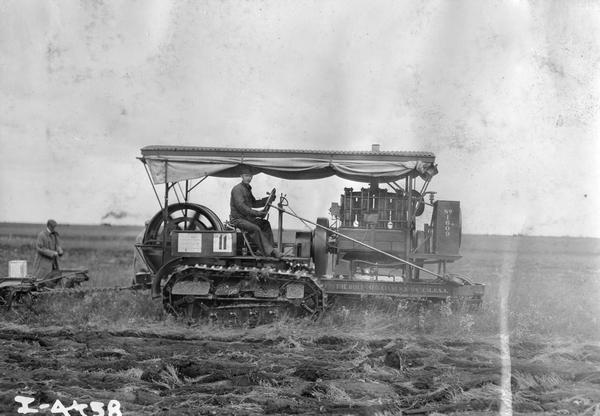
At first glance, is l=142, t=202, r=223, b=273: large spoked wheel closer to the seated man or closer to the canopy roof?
the seated man

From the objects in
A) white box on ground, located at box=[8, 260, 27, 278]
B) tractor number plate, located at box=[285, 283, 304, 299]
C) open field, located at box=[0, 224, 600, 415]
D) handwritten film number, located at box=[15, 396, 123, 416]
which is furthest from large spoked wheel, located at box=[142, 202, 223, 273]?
handwritten film number, located at box=[15, 396, 123, 416]

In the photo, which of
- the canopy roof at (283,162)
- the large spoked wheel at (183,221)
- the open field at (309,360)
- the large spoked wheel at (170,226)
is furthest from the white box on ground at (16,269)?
Result: the canopy roof at (283,162)

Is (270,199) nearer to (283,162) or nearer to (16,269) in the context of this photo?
(283,162)

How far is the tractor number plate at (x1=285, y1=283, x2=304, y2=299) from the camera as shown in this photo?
9.93m

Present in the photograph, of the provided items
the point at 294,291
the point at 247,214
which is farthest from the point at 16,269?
the point at 294,291

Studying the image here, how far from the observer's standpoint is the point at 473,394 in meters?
5.99

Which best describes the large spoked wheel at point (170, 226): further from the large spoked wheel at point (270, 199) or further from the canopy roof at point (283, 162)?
the large spoked wheel at point (270, 199)

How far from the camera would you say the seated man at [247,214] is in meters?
10.4

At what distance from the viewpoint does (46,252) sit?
40.9 ft

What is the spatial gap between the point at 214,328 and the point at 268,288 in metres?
1.16

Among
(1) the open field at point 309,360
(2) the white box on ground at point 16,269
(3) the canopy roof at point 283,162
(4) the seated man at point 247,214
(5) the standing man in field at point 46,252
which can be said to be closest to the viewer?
(1) the open field at point 309,360

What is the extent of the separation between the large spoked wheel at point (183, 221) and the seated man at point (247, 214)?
0.48 m

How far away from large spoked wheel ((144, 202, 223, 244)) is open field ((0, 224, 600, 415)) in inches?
53.6

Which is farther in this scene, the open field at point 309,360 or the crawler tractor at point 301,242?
the crawler tractor at point 301,242
